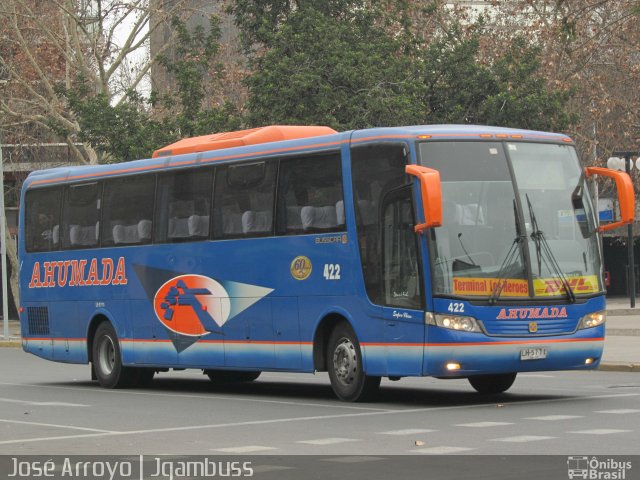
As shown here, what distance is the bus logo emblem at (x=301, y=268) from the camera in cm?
1808

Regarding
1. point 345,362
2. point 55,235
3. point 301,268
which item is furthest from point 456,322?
point 55,235

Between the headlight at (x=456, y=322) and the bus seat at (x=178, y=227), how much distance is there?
17.7 feet

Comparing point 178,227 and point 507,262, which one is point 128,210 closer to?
point 178,227

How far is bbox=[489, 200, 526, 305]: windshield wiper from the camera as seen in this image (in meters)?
16.2

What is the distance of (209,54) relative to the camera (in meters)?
40.4

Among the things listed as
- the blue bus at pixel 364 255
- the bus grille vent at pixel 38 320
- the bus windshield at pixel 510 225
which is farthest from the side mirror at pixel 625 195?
the bus grille vent at pixel 38 320

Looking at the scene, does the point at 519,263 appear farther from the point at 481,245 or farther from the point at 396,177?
the point at 396,177

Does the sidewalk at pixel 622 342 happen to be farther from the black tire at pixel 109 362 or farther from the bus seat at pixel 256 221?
the black tire at pixel 109 362

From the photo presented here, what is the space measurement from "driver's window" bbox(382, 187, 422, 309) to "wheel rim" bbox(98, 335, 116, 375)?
22.7 feet

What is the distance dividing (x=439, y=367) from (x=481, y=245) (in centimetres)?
148

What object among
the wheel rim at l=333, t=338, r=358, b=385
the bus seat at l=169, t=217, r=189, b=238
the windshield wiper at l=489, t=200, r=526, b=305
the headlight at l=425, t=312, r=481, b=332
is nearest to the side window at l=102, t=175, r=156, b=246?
the bus seat at l=169, t=217, r=189, b=238

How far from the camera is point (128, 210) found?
71.3ft

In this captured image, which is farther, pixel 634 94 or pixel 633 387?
pixel 634 94
